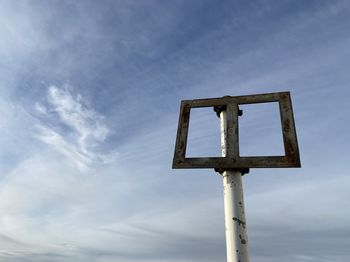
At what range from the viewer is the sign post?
14.4ft

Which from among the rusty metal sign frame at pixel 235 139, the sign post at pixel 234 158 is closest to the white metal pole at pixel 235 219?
the sign post at pixel 234 158

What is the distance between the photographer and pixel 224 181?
15.9ft

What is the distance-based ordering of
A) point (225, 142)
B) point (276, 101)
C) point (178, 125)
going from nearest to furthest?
point (225, 142) → point (276, 101) → point (178, 125)

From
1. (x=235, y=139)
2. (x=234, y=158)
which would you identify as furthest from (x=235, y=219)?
(x=235, y=139)

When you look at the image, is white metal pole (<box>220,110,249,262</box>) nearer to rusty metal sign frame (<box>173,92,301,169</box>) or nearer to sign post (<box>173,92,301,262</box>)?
sign post (<box>173,92,301,262</box>)

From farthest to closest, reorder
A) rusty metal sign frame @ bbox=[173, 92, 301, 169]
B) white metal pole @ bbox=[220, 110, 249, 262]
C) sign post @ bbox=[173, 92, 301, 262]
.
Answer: rusty metal sign frame @ bbox=[173, 92, 301, 169]
sign post @ bbox=[173, 92, 301, 262]
white metal pole @ bbox=[220, 110, 249, 262]

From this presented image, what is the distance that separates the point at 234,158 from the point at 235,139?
409 millimetres

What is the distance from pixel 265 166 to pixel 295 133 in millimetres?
806

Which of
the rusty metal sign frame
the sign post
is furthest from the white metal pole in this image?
the rusty metal sign frame

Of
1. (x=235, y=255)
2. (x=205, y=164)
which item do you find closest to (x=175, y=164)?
(x=205, y=164)

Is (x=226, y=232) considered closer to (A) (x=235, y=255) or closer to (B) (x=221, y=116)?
(A) (x=235, y=255)

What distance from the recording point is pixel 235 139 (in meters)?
5.17

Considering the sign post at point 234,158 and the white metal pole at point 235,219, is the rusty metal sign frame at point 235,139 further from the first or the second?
the white metal pole at point 235,219

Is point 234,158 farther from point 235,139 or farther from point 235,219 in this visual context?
point 235,219
